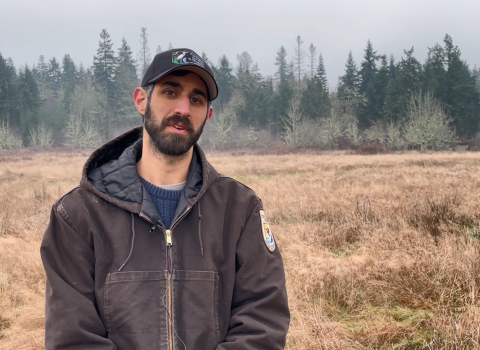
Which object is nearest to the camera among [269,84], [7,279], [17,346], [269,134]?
[17,346]

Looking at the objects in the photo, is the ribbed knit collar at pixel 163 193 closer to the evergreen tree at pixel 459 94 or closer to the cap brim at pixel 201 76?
the cap brim at pixel 201 76

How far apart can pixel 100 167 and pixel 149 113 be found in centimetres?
39

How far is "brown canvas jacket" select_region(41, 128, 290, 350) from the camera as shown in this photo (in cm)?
A: 168

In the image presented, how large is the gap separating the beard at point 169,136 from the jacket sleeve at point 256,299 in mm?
520

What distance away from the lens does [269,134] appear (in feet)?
180

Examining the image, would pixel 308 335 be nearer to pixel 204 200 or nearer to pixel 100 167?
pixel 204 200

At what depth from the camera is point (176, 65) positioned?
1.88 metres

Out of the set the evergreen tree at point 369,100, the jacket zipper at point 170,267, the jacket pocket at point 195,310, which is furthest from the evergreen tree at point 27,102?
the jacket pocket at point 195,310

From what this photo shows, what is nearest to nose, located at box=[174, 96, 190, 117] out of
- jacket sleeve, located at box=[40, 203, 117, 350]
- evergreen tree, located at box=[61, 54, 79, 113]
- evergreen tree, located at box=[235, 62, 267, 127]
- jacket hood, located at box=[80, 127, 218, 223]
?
jacket hood, located at box=[80, 127, 218, 223]

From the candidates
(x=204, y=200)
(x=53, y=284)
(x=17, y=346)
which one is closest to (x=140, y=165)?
(x=204, y=200)

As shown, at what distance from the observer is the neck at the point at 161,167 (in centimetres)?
201

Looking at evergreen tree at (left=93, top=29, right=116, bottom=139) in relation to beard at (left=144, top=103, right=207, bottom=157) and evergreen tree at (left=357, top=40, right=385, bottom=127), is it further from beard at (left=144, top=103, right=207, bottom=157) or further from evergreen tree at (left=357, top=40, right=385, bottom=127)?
beard at (left=144, top=103, right=207, bottom=157)

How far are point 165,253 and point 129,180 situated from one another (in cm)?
41

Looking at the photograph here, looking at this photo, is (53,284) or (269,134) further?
(269,134)
